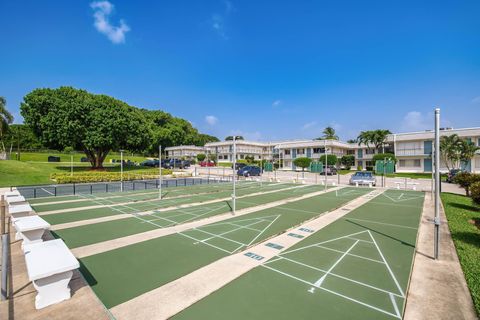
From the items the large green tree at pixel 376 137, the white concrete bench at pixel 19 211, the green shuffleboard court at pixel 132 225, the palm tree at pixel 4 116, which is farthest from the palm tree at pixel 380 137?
the palm tree at pixel 4 116

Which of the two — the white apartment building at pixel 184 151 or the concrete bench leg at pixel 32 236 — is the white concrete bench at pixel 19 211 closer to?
the concrete bench leg at pixel 32 236

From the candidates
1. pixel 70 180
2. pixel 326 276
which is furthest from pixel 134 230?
pixel 70 180

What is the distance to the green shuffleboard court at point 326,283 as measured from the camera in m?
5.07

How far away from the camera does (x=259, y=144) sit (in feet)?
291

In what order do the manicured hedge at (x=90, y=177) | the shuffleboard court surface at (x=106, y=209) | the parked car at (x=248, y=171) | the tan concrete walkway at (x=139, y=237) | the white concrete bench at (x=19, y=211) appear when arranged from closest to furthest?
the tan concrete walkway at (x=139, y=237) < the white concrete bench at (x=19, y=211) < the shuffleboard court surface at (x=106, y=209) < the manicured hedge at (x=90, y=177) < the parked car at (x=248, y=171)

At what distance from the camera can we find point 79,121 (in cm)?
3856

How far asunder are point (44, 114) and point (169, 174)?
21.5m

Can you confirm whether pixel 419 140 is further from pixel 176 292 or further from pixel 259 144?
pixel 176 292

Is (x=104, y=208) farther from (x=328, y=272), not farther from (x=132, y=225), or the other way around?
(x=328, y=272)

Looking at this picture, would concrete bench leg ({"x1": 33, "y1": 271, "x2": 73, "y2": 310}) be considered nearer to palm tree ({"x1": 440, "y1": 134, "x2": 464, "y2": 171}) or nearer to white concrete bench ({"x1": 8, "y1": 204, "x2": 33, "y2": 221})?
white concrete bench ({"x1": 8, "y1": 204, "x2": 33, "y2": 221})

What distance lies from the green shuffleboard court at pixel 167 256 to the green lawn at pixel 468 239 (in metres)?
6.15

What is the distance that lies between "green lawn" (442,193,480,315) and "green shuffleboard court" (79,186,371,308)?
6.15 metres

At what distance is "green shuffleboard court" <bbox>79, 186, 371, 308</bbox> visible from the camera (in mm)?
6238

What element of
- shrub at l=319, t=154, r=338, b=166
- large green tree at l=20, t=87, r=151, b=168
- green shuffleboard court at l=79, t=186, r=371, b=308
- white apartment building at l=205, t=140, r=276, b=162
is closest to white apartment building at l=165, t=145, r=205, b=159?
white apartment building at l=205, t=140, r=276, b=162
